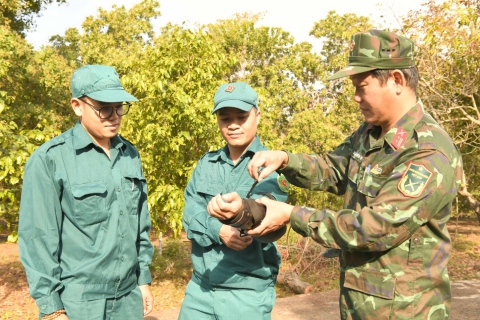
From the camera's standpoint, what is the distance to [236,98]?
2795mm

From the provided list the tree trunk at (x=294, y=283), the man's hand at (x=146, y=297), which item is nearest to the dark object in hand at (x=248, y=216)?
the man's hand at (x=146, y=297)

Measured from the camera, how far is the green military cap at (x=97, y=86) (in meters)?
2.61

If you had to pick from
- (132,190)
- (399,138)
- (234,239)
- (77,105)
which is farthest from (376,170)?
(77,105)

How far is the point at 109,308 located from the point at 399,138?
5.60ft

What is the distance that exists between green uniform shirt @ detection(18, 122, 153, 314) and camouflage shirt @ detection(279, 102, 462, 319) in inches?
41.5

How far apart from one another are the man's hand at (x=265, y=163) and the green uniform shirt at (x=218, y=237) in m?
0.17

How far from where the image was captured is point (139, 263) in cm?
289

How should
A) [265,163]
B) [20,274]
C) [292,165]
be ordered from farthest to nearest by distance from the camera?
[20,274] → [292,165] → [265,163]

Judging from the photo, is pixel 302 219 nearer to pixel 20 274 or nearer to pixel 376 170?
pixel 376 170

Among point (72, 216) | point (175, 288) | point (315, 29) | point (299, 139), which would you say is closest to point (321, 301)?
point (175, 288)

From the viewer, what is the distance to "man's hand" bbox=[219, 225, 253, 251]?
8.29 feet

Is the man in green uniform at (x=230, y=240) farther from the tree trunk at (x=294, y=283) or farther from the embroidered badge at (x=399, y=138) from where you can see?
the tree trunk at (x=294, y=283)

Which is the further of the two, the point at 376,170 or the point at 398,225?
the point at 376,170

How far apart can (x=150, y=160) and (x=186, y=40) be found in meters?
1.66
